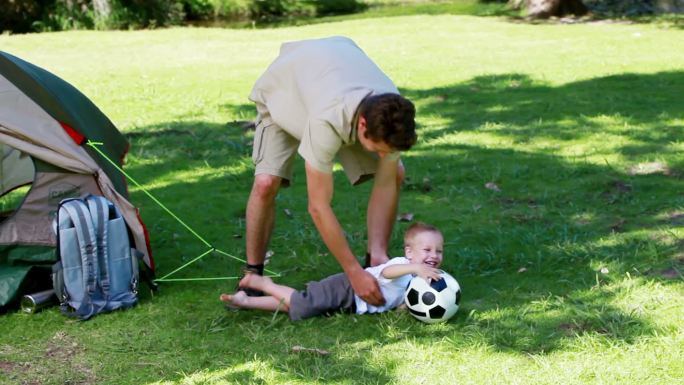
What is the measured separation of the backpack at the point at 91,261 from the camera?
472cm

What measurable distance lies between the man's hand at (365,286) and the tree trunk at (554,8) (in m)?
14.9

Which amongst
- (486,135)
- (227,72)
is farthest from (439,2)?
(486,135)

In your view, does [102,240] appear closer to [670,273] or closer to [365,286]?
[365,286]

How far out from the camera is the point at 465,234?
596 cm

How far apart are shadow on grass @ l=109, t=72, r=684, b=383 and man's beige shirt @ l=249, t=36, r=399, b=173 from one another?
898mm

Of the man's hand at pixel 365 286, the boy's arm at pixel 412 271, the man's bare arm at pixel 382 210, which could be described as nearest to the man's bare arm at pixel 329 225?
the man's hand at pixel 365 286

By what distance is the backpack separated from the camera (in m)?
4.72

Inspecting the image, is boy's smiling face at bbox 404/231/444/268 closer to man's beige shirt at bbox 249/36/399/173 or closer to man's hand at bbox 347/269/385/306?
man's hand at bbox 347/269/385/306

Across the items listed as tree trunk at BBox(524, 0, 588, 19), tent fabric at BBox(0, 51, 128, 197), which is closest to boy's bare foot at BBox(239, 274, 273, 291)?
tent fabric at BBox(0, 51, 128, 197)

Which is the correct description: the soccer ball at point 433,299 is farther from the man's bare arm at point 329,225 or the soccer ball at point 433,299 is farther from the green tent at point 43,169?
the green tent at point 43,169

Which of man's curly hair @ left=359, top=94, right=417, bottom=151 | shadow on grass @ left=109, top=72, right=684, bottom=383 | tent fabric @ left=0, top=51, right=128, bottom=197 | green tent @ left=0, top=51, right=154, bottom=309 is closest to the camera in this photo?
man's curly hair @ left=359, top=94, right=417, bottom=151

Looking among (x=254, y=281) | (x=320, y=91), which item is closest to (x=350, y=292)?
(x=254, y=281)

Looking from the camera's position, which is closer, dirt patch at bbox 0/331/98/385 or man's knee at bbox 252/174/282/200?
dirt patch at bbox 0/331/98/385

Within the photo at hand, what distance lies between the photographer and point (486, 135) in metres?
8.75
